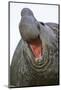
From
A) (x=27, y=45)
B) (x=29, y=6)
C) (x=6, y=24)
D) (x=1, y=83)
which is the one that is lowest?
(x=1, y=83)

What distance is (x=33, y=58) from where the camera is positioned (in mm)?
2777

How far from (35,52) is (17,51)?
0.23 meters

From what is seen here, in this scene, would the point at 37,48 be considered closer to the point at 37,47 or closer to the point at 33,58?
the point at 37,47

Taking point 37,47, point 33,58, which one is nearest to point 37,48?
point 37,47

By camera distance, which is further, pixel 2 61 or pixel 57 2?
pixel 57 2

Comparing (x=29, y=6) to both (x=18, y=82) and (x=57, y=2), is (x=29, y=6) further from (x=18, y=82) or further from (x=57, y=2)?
(x=18, y=82)

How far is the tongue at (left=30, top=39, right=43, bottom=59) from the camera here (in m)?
2.76

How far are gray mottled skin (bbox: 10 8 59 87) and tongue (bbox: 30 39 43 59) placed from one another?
46 mm

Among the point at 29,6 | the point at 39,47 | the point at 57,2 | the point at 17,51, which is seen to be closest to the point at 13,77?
the point at 17,51

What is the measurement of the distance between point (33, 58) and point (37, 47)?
0.14m

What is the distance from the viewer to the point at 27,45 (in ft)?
9.02

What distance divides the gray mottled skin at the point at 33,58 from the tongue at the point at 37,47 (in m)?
0.05

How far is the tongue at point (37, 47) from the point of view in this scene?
2.76 metres

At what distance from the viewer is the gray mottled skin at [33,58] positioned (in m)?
2.72
